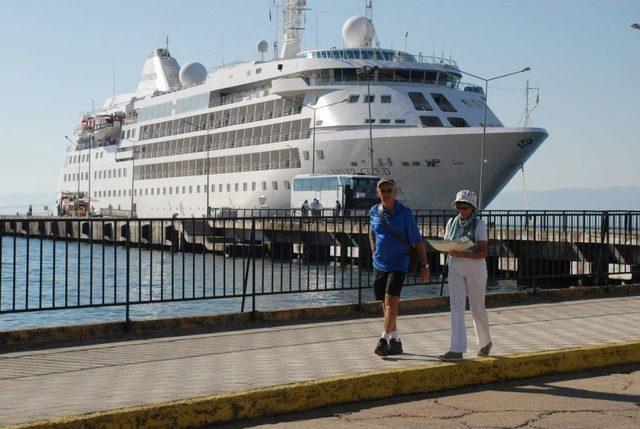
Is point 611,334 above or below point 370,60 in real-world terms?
below

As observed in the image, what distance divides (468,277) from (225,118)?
60001 millimetres

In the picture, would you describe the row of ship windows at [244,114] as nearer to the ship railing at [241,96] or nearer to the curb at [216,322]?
the ship railing at [241,96]

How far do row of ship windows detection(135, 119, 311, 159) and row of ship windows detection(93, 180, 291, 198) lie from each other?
9.01ft

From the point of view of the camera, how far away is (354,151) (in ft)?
173

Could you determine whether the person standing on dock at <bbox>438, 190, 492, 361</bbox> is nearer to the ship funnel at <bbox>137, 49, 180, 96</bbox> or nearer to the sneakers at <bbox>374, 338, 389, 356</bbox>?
the sneakers at <bbox>374, 338, 389, 356</bbox>

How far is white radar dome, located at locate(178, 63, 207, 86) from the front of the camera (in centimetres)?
7838

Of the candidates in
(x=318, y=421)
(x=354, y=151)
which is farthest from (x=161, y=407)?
(x=354, y=151)

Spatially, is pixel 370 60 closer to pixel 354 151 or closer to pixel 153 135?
pixel 354 151

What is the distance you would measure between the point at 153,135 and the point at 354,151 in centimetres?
3089

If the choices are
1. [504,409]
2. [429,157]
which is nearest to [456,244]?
[504,409]

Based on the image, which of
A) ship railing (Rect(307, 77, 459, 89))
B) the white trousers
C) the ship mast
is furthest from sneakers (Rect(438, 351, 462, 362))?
the ship mast

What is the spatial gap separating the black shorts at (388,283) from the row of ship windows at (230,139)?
47.6 m

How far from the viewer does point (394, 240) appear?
29.3 ft

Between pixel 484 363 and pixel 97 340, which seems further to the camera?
pixel 97 340
